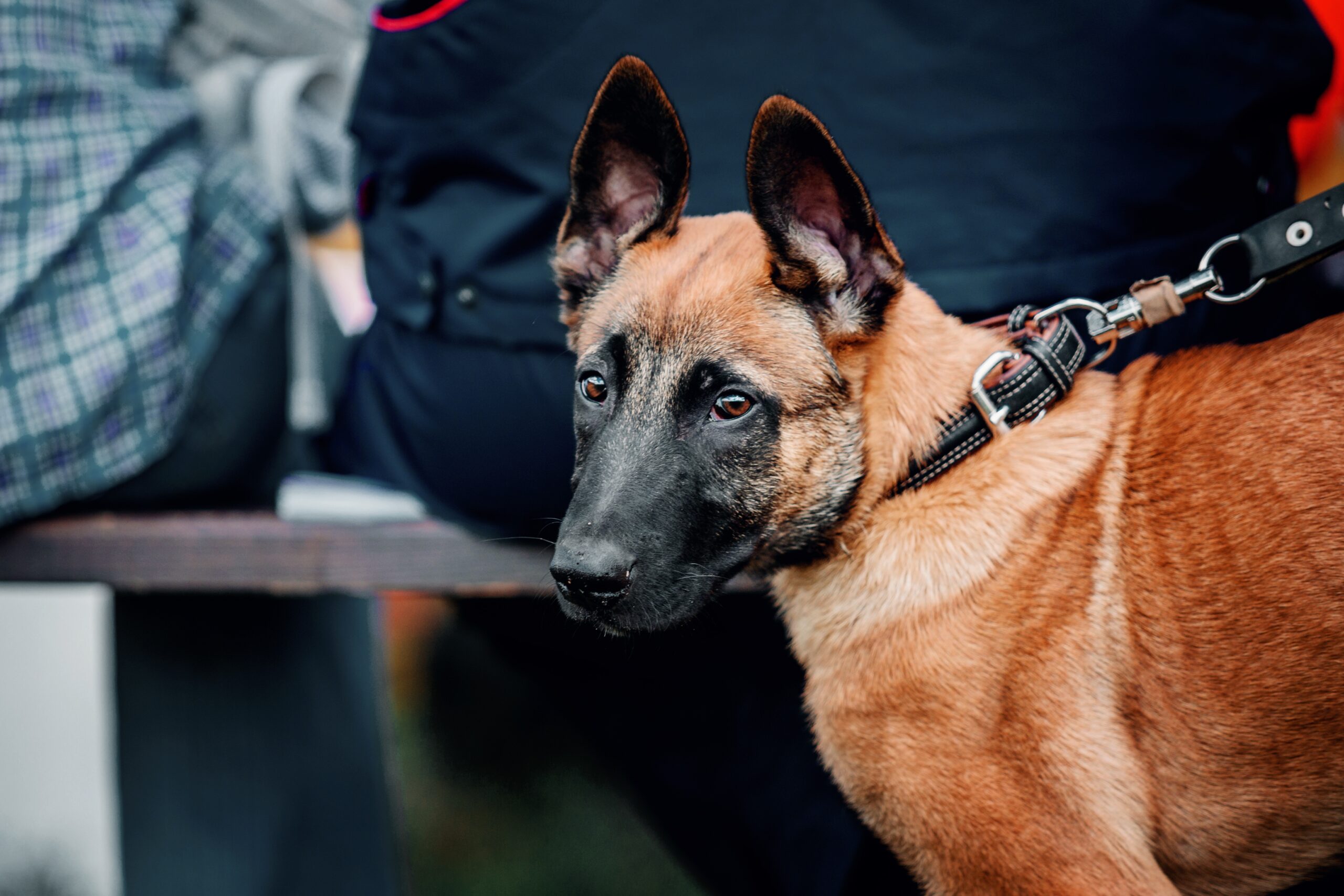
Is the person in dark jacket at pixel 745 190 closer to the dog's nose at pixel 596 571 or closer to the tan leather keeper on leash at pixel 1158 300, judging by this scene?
the tan leather keeper on leash at pixel 1158 300

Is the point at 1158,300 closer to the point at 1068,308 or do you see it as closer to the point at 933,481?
the point at 1068,308

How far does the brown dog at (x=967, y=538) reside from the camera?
1696mm

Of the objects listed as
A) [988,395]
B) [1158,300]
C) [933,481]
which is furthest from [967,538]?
[1158,300]

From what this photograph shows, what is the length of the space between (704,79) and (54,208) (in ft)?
6.19

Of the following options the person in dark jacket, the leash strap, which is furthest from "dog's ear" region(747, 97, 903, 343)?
the leash strap

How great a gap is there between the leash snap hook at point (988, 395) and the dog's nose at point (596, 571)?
783 mm

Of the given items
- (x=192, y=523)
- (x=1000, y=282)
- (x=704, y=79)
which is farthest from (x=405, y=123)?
(x=1000, y=282)

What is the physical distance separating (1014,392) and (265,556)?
2.06 metres

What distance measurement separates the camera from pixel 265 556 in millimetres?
2635

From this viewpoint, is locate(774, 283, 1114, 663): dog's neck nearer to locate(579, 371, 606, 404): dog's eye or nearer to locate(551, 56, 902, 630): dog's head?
locate(551, 56, 902, 630): dog's head

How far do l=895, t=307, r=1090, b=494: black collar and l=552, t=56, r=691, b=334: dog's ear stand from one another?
2.52ft

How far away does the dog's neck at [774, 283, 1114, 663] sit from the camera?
6.18ft

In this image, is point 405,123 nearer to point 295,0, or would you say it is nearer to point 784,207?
point 784,207

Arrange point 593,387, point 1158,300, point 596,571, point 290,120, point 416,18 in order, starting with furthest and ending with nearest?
point 290,120
point 416,18
point 593,387
point 1158,300
point 596,571
